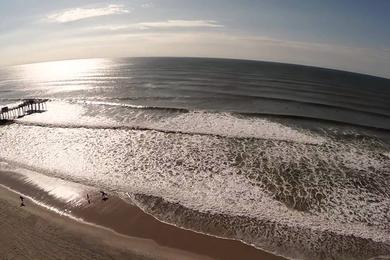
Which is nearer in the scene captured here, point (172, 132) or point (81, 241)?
point (81, 241)

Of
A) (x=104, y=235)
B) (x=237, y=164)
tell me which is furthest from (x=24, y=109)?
(x=104, y=235)

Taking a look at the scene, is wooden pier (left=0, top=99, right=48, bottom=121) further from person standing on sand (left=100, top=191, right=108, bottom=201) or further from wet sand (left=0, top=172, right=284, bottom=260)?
person standing on sand (left=100, top=191, right=108, bottom=201)

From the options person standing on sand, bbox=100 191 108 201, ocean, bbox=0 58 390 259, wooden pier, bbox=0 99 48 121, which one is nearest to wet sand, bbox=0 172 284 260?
person standing on sand, bbox=100 191 108 201

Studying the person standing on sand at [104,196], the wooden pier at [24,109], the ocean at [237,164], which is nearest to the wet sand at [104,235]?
the person standing on sand at [104,196]

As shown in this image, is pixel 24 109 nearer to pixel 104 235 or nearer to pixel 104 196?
pixel 104 196

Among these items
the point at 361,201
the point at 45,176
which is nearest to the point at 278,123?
the point at 361,201

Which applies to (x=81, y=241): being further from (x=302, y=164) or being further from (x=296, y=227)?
(x=302, y=164)

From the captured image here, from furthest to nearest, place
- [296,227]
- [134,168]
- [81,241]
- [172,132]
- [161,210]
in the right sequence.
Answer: [172,132], [134,168], [161,210], [296,227], [81,241]
